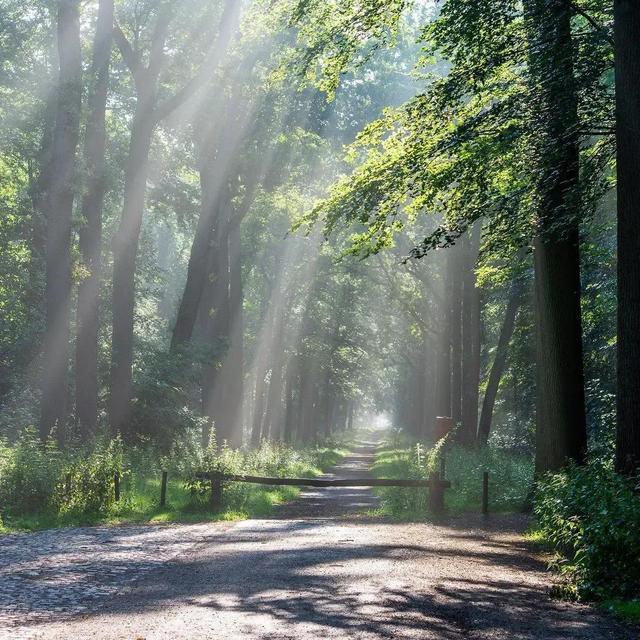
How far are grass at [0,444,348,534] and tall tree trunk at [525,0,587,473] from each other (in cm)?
691

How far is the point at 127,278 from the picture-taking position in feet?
93.1

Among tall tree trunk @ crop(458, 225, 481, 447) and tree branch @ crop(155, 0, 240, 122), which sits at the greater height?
tree branch @ crop(155, 0, 240, 122)

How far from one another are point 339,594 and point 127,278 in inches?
805

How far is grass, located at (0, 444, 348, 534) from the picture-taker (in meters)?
16.8

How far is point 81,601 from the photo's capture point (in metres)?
9.19

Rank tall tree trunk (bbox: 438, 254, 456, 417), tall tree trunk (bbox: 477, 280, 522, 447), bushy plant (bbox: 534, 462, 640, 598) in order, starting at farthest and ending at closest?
tall tree trunk (bbox: 438, 254, 456, 417)
tall tree trunk (bbox: 477, 280, 522, 447)
bushy plant (bbox: 534, 462, 640, 598)

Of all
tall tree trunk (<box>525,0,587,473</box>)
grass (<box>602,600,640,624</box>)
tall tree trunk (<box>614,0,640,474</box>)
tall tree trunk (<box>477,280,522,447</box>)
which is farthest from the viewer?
tall tree trunk (<box>477,280,522,447</box>)

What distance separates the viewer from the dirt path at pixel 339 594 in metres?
7.67

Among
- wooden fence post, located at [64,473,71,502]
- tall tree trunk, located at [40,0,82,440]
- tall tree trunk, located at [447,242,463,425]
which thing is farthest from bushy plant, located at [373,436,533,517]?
tall tree trunk, located at [447,242,463,425]

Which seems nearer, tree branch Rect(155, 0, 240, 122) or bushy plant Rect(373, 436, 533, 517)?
bushy plant Rect(373, 436, 533, 517)

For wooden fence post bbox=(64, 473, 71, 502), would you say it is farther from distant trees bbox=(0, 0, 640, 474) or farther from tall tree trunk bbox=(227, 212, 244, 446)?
tall tree trunk bbox=(227, 212, 244, 446)

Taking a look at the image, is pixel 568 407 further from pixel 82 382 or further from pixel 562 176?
pixel 82 382

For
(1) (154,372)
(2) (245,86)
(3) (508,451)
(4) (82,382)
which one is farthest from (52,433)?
(3) (508,451)

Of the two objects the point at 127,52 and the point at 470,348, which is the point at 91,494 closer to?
the point at 127,52
